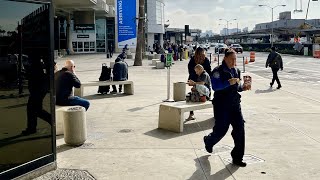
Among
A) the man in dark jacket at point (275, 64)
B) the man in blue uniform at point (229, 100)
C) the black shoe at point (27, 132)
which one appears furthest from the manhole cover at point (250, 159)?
the man in dark jacket at point (275, 64)

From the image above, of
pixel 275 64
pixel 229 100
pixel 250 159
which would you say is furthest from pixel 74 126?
pixel 275 64

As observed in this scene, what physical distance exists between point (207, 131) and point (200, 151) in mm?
1579

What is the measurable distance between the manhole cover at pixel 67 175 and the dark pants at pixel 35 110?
0.73m

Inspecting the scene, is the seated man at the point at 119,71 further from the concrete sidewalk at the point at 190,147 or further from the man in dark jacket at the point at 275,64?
the man in dark jacket at the point at 275,64

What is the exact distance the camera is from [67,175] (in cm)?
561

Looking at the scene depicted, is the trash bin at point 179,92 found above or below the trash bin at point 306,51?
below

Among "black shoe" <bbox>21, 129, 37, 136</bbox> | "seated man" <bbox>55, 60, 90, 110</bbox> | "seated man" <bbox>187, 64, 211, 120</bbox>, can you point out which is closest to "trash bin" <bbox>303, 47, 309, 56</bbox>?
"seated man" <bbox>187, 64, 211, 120</bbox>

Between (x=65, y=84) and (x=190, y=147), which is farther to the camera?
(x=65, y=84)

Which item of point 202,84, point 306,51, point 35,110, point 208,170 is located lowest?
point 208,170

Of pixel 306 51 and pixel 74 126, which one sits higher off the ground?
pixel 306 51

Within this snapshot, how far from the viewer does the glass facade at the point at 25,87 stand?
4902 mm

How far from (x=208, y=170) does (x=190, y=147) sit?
4.10 feet

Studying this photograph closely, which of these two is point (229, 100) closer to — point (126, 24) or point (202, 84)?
point (202, 84)

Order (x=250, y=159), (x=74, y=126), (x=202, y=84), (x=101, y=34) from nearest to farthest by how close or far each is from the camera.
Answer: (x=250, y=159)
(x=74, y=126)
(x=202, y=84)
(x=101, y=34)
